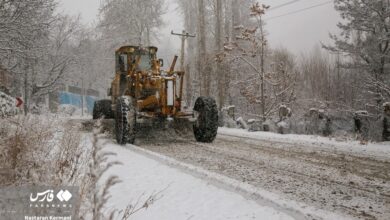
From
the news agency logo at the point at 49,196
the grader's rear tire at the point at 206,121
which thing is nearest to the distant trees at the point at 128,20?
the grader's rear tire at the point at 206,121

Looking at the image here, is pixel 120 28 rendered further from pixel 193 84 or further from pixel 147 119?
pixel 147 119

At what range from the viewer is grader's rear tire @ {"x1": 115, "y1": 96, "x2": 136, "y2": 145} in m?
10.0

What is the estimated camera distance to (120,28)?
121 feet

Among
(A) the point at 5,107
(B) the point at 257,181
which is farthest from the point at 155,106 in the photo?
(B) the point at 257,181

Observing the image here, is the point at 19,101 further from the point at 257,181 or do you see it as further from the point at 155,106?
the point at 257,181

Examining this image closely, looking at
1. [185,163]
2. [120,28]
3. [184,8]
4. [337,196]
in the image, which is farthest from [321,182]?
[184,8]

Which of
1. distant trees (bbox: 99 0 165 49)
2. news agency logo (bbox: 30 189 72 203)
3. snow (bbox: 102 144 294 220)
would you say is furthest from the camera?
distant trees (bbox: 99 0 165 49)

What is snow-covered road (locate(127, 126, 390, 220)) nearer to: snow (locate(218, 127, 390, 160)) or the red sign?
snow (locate(218, 127, 390, 160))

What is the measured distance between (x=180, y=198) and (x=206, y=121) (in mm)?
5986

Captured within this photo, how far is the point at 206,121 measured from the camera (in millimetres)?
10789

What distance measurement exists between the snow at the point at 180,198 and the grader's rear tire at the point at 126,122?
3.40 metres

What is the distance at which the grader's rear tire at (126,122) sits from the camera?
33.0 feet

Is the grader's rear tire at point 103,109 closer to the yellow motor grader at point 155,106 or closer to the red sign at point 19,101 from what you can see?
the yellow motor grader at point 155,106

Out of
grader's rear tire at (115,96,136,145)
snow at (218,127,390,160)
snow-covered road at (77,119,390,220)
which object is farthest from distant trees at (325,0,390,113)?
grader's rear tire at (115,96,136,145)
